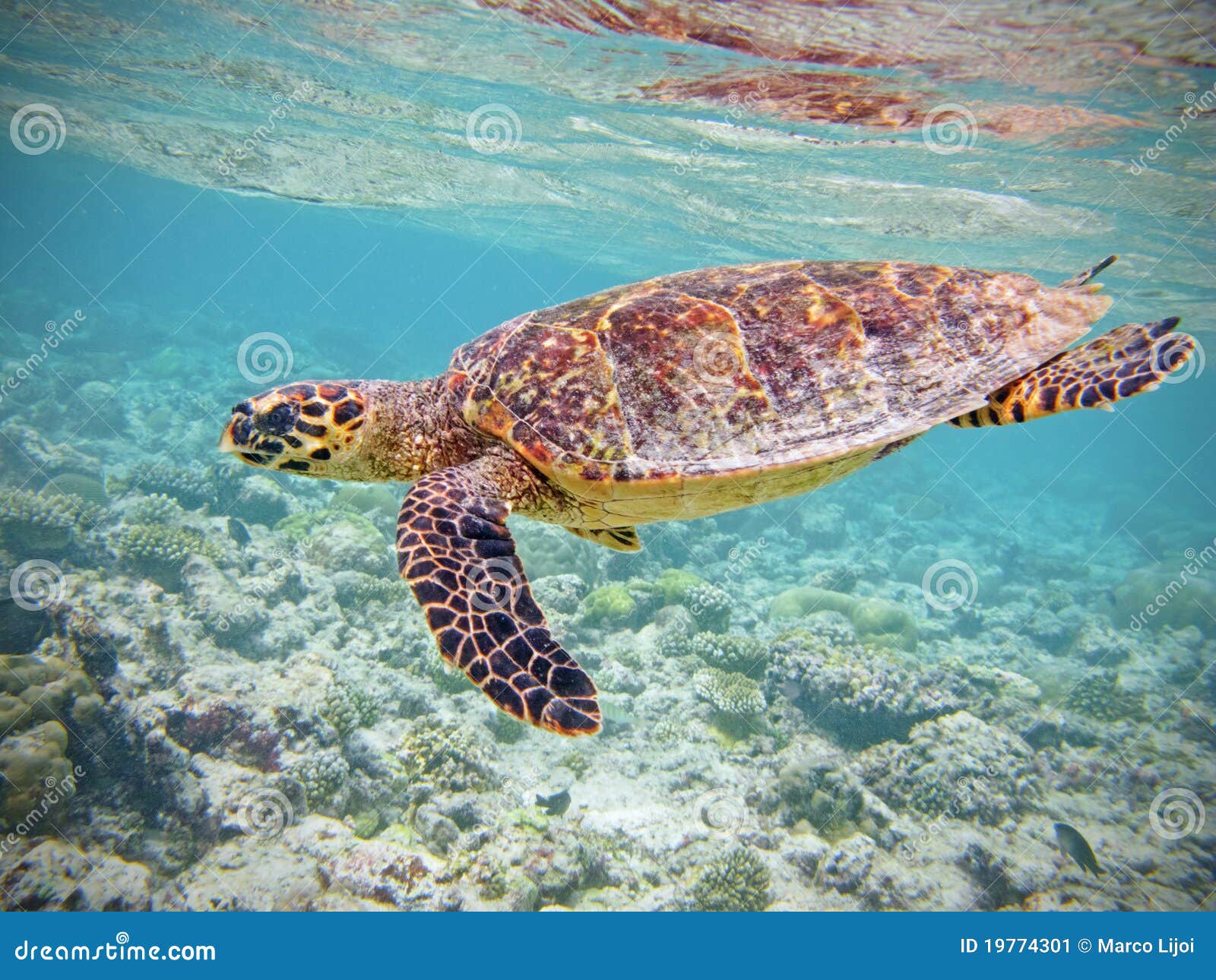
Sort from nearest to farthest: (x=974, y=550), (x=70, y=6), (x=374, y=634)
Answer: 1. (x=374, y=634)
2. (x=70, y=6)
3. (x=974, y=550)

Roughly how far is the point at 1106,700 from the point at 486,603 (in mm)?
12521

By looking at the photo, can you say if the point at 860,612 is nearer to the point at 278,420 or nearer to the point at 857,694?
the point at 857,694

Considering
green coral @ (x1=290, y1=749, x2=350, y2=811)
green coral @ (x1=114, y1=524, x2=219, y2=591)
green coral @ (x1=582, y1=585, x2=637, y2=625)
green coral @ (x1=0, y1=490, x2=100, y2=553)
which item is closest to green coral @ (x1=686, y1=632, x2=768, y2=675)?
green coral @ (x1=582, y1=585, x2=637, y2=625)

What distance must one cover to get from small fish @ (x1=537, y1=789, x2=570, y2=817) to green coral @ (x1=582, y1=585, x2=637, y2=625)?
3.81 meters

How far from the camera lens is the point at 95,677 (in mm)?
5590

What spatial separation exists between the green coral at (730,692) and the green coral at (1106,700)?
22.8ft

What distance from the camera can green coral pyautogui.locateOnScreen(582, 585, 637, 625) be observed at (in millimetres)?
9781

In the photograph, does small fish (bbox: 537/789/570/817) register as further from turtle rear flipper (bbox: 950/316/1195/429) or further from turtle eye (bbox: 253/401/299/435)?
turtle rear flipper (bbox: 950/316/1195/429)

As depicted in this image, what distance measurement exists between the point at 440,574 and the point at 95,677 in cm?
491

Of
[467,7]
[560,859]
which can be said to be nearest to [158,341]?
[467,7]

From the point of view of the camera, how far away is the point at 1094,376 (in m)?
3.87

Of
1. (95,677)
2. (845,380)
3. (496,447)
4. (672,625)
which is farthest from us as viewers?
(672,625)

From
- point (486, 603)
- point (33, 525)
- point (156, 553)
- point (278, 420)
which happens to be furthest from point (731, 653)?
point (33, 525)
